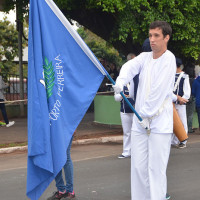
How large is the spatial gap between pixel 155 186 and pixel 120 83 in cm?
113

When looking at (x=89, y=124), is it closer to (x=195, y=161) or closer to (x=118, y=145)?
(x=118, y=145)

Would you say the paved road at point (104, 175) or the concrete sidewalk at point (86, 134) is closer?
the paved road at point (104, 175)

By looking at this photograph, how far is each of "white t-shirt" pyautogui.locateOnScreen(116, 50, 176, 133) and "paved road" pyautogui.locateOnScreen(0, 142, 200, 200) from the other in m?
1.54

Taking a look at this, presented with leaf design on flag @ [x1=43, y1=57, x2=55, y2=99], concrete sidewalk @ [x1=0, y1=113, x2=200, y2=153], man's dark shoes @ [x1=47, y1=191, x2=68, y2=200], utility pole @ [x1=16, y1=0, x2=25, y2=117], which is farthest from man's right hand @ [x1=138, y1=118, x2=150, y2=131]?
utility pole @ [x1=16, y1=0, x2=25, y2=117]

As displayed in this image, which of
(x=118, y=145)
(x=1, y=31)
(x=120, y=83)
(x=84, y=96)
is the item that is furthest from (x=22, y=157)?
(x=1, y=31)

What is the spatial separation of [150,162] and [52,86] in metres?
1.30

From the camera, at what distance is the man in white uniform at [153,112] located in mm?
4656

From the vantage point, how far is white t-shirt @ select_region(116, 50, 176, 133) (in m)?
4.65

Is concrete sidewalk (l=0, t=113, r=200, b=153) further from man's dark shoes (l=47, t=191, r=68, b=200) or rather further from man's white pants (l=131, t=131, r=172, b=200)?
man's white pants (l=131, t=131, r=172, b=200)

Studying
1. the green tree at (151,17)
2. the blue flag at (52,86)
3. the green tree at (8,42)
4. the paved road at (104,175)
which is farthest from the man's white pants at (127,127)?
the green tree at (8,42)

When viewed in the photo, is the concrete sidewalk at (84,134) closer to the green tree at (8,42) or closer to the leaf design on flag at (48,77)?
the leaf design on flag at (48,77)

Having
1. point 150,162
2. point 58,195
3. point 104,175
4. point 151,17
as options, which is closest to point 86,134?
point 151,17

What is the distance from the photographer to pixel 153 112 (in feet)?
15.3

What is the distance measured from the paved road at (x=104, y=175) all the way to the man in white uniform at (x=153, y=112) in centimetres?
114
